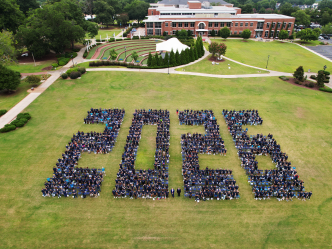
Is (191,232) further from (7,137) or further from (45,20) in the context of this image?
(45,20)

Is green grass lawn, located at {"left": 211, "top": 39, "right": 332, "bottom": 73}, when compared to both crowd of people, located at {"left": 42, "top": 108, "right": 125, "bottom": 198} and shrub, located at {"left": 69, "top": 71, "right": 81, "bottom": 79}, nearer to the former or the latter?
shrub, located at {"left": 69, "top": 71, "right": 81, "bottom": 79}

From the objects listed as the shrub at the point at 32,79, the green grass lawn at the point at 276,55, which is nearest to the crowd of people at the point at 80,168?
the shrub at the point at 32,79

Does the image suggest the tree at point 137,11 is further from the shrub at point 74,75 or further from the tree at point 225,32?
the shrub at point 74,75

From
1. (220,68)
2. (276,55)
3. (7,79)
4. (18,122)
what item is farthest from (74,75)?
(276,55)

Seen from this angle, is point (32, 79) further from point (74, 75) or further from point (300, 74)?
point (300, 74)

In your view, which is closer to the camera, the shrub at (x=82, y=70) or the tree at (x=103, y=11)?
the shrub at (x=82, y=70)

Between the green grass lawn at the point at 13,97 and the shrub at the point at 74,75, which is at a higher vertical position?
the shrub at the point at 74,75
